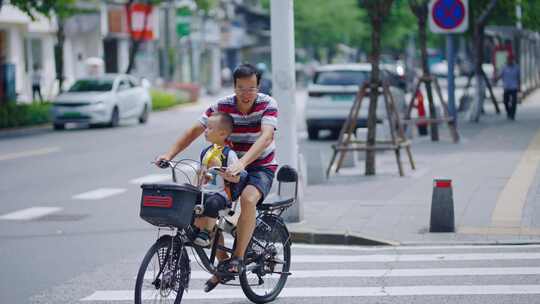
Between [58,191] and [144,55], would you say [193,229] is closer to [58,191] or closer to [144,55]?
[58,191]

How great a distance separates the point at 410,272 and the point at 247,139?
7.58ft

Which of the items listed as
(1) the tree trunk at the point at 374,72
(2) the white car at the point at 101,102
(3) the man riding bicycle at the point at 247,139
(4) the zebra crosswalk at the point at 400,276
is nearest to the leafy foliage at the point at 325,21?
(2) the white car at the point at 101,102

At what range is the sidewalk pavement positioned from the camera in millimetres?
11031

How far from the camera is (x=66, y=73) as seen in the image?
2067 inches

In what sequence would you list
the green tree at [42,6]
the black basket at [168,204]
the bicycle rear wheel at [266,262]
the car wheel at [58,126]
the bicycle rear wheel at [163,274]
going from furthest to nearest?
the car wheel at [58,126] < the green tree at [42,6] < the bicycle rear wheel at [266,262] < the bicycle rear wheel at [163,274] < the black basket at [168,204]

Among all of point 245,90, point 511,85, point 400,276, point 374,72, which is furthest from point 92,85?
point 245,90

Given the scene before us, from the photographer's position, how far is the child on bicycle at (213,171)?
7105 mm

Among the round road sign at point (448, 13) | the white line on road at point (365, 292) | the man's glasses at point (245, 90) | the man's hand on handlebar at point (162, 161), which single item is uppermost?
the round road sign at point (448, 13)

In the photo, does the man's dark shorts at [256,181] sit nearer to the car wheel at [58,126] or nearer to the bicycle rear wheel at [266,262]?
the bicycle rear wheel at [266,262]

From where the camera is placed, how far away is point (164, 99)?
45375mm

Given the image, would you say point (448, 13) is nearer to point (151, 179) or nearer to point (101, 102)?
point (151, 179)

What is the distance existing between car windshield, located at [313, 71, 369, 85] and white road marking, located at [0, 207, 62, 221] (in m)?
11.6

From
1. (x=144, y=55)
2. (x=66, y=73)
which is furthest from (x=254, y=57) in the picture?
(x=66, y=73)

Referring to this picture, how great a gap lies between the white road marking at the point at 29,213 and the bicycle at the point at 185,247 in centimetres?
613
